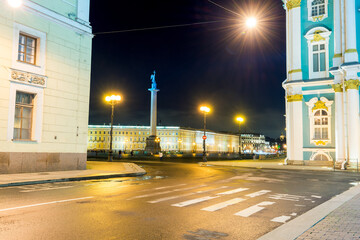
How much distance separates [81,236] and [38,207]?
132 inches

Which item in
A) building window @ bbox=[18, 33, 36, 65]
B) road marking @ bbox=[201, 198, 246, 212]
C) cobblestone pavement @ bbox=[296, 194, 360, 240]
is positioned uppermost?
building window @ bbox=[18, 33, 36, 65]

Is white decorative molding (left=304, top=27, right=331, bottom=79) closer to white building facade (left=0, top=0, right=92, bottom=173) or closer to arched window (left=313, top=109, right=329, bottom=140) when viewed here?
arched window (left=313, top=109, right=329, bottom=140)

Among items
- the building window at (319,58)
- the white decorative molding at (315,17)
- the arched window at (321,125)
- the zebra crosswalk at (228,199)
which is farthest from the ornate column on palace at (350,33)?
the zebra crosswalk at (228,199)

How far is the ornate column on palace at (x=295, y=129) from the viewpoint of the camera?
3431cm

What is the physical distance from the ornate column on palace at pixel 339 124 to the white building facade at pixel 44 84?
900 inches

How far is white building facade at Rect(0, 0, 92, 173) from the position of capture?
18438 millimetres

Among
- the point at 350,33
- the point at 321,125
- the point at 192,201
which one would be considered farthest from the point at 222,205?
the point at 350,33

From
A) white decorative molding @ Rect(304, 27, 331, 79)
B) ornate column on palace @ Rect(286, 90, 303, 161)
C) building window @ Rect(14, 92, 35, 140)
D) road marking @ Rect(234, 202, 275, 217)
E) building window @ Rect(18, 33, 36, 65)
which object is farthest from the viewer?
ornate column on palace @ Rect(286, 90, 303, 161)

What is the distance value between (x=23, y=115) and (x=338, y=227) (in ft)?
59.3

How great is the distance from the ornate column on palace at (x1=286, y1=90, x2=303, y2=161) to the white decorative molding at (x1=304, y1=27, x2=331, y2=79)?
9.08ft

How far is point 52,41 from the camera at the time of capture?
20953 millimetres

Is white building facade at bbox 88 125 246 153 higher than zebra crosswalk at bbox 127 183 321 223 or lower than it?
higher

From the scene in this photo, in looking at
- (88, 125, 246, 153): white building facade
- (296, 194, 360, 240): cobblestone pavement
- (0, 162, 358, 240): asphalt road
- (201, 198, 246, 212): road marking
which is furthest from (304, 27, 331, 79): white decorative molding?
(88, 125, 246, 153): white building facade

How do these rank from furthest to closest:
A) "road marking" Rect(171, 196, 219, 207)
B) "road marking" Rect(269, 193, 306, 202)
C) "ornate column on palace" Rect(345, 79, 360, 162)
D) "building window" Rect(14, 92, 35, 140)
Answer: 1. "ornate column on palace" Rect(345, 79, 360, 162)
2. "building window" Rect(14, 92, 35, 140)
3. "road marking" Rect(269, 193, 306, 202)
4. "road marking" Rect(171, 196, 219, 207)
